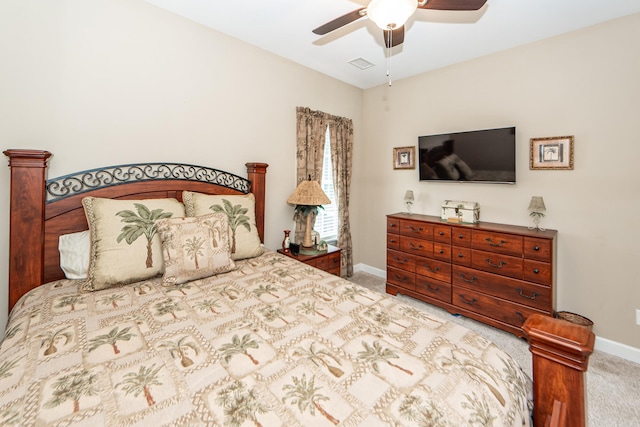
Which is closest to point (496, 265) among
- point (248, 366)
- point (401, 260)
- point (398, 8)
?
point (401, 260)

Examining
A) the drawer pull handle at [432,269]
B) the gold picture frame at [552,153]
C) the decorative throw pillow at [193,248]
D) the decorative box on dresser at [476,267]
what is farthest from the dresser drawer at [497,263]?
the decorative throw pillow at [193,248]

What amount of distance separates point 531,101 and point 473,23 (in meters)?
0.96

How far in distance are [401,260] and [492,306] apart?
1003 millimetres

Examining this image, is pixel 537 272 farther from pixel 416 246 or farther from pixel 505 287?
pixel 416 246

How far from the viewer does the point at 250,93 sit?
2.89 meters

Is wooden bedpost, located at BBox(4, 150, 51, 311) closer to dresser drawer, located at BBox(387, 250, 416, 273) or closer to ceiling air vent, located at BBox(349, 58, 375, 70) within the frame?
ceiling air vent, located at BBox(349, 58, 375, 70)

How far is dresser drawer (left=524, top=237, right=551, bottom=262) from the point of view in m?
2.36

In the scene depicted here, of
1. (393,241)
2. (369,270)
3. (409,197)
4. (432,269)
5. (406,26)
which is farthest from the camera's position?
(369,270)

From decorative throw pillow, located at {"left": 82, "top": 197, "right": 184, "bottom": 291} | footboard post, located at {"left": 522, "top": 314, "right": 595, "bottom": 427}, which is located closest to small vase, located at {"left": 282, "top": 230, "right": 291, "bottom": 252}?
decorative throw pillow, located at {"left": 82, "top": 197, "right": 184, "bottom": 291}

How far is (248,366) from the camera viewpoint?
97 cm

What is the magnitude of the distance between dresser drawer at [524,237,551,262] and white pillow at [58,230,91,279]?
10.9ft

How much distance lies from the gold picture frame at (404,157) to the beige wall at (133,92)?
152 cm

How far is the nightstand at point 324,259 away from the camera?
285 cm

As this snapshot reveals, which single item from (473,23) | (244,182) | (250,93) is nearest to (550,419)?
(244,182)
